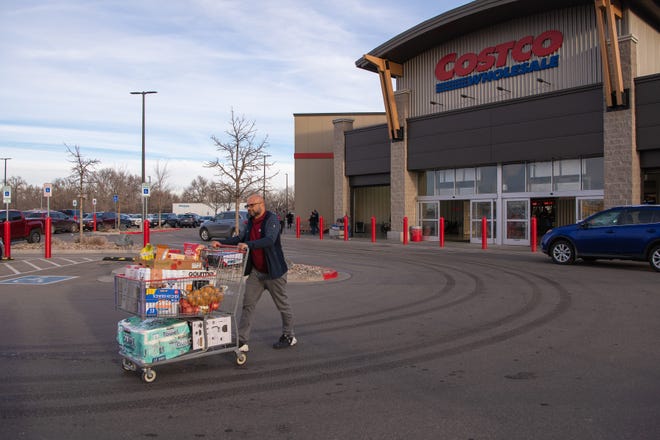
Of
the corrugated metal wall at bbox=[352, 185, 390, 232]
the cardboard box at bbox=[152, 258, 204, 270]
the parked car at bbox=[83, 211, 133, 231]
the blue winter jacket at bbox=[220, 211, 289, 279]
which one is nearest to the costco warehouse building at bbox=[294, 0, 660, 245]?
the corrugated metal wall at bbox=[352, 185, 390, 232]

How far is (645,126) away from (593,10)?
18.5 feet

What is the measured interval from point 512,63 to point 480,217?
7.01 m

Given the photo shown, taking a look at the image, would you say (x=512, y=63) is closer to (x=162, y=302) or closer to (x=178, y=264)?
(x=178, y=264)

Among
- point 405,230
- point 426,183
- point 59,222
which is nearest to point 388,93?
point 426,183

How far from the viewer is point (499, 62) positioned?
2534 centimetres

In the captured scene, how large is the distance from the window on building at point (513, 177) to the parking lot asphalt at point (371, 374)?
1405cm

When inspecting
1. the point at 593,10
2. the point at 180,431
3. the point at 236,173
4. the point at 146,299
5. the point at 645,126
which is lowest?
the point at 180,431

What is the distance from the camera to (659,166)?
65.0 feet

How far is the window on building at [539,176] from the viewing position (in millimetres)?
23406

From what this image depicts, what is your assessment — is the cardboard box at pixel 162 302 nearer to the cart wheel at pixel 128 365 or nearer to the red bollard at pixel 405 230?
the cart wheel at pixel 128 365

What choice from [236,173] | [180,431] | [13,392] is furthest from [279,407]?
[236,173]

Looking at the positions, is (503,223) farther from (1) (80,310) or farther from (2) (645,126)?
(1) (80,310)

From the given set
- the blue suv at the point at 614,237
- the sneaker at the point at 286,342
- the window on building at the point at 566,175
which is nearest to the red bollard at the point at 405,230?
the window on building at the point at 566,175

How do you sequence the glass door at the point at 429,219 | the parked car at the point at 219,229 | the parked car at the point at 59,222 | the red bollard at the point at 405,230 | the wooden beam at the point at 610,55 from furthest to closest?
the parked car at the point at 59,222
the parked car at the point at 219,229
the glass door at the point at 429,219
the red bollard at the point at 405,230
the wooden beam at the point at 610,55
